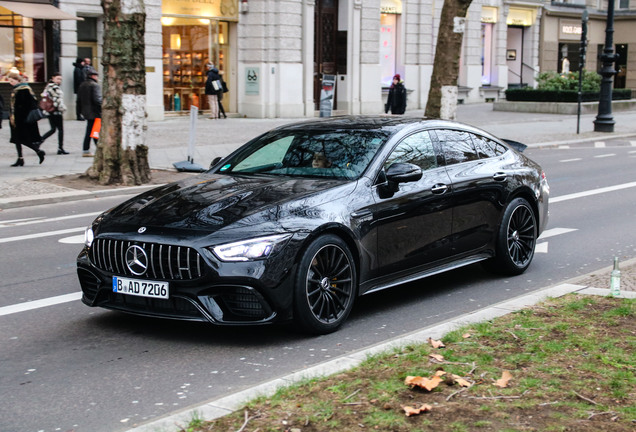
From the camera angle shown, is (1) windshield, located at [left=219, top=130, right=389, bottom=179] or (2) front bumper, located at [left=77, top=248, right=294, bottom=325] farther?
(1) windshield, located at [left=219, top=130, right=389, bottom=179]

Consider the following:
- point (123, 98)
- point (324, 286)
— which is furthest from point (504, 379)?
point (123, 98)

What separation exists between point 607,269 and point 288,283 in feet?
11.8

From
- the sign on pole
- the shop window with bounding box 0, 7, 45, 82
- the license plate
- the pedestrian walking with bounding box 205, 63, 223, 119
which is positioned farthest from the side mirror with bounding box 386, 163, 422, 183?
the pedestrian walking with bounding box 205, 63, 223, 119

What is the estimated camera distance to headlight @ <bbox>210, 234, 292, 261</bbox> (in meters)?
6.05

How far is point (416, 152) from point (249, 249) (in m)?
2.26

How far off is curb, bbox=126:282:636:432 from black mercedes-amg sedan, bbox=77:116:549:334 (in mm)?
807

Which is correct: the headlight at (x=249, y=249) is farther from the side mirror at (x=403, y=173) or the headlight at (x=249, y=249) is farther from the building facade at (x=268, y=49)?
the building facade at (x=268, y=49)

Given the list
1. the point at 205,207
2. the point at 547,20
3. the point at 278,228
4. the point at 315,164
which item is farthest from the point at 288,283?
the point at 547,20

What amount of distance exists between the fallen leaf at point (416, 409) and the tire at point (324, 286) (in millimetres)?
1810

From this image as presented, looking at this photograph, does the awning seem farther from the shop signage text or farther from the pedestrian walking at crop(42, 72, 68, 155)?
the pedestrian walking at crop(42, 72, 68, 155)

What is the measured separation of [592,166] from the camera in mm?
19797

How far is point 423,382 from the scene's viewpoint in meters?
4.90

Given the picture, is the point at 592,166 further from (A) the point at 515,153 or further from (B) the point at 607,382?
(B) the point at 607,382

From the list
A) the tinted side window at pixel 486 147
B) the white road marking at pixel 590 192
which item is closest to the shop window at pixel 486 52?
the white road marking at pixel 590 192
